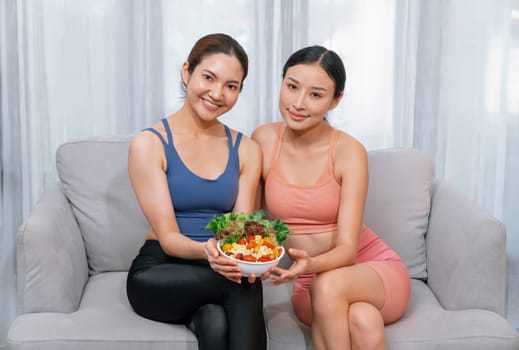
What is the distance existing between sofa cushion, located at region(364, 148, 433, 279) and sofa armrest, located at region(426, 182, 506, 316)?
0.36 feet

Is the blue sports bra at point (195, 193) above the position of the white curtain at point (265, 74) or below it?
below

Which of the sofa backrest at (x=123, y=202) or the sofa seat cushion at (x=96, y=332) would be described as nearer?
the sofa seat cushion at (x=96, y=332)

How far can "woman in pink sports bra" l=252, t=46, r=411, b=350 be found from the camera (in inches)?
75.6

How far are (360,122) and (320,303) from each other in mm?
1154

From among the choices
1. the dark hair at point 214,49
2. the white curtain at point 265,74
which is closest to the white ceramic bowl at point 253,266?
the dark hair at point 214,49

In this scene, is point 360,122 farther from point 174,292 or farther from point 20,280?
point 20,280

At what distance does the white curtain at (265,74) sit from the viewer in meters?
2.70

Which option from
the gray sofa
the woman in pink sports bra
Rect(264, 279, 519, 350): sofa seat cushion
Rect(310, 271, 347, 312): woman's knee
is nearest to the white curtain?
the gray sofa

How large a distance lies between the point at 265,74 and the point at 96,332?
Answer: 1.27 m

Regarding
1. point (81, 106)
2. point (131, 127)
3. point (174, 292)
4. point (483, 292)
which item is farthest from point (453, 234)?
point (81, 106)

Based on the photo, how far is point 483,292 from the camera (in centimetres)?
216

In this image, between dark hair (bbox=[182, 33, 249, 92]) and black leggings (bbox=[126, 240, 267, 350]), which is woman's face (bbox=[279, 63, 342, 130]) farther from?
black leggings (bbox=[126, 240, 267, 350])

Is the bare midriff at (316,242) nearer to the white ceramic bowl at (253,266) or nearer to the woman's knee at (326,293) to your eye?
the woman's knee at (326,293)

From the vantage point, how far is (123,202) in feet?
8.12
